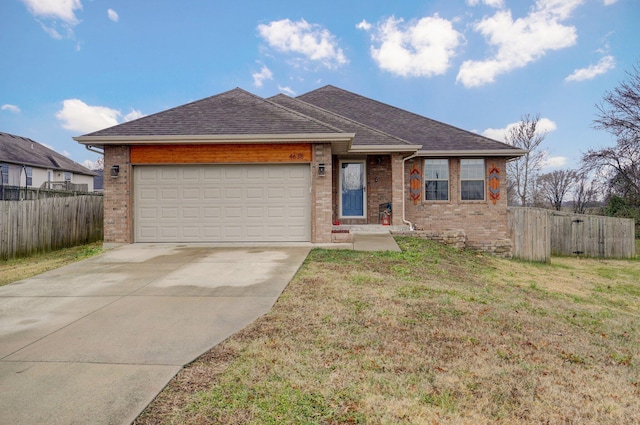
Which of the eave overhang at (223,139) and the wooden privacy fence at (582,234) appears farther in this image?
the wooden privacy fence at (582,234)

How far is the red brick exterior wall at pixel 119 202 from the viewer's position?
10188 millimetres

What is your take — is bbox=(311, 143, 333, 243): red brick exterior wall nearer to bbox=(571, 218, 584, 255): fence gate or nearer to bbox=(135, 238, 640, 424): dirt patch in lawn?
bbox=(135, 238, 640, 424): dirt patch in lawn

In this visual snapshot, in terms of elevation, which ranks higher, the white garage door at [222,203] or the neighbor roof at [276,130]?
the neighbor roof at [276,130]

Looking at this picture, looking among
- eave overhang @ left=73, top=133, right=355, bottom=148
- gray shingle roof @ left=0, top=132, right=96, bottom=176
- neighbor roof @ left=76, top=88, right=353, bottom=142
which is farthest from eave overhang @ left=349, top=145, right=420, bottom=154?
gray shingle roof @ left=0, top=132, right=96, bottom=176

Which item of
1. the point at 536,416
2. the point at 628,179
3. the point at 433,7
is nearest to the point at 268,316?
the point at 536,416

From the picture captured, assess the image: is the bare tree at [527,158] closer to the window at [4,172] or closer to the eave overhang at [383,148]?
the eave overhang at [383,148]

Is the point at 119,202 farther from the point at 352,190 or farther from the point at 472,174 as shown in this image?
the point at 472,174

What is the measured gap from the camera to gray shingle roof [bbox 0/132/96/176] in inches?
971

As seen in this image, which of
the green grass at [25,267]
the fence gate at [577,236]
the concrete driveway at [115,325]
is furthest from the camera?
the fence gate at [577,236]

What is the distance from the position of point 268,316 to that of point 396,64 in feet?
67.0

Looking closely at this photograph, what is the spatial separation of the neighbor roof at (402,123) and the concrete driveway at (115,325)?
8.75 m

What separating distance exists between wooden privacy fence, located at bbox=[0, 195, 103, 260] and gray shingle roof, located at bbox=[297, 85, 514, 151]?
10151 mm

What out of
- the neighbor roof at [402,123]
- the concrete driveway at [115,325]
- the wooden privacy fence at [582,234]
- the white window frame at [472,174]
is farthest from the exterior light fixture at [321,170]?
the wooden privacy fence at [582,234]

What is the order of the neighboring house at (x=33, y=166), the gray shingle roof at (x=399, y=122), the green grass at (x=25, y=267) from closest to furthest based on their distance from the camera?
the green grass at (x=25, y=267) < the gray shingle roof at (x=399, y=122) < the neighboring house at (x=33, y=166)
